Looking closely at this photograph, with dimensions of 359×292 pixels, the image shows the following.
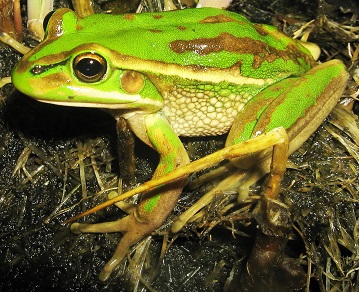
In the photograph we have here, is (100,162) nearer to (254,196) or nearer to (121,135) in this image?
(121,135)

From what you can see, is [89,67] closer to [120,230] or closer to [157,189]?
[157,189]

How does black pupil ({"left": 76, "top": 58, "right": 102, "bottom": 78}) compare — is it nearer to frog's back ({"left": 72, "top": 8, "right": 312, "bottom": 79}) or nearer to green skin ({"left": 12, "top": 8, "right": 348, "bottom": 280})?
green skin ({"left": 12, "top": 8, "right": 348, "bottom": 280})

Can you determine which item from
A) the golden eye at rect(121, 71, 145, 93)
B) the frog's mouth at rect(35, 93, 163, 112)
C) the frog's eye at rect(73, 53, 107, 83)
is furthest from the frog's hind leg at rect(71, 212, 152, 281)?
the frog's eye at rect(73, 53, 107, 83)

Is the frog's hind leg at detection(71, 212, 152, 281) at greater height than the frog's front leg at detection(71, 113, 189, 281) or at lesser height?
lesser

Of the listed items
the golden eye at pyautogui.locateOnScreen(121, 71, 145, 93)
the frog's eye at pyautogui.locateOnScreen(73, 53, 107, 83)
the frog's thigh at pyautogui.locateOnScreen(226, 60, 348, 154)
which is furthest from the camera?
the frog's thigh at pyautogui.locateOnScreen(226, 60, 348, 154)

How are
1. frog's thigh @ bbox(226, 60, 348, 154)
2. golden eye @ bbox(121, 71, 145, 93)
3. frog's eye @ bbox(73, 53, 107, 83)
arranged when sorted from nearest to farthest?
1. frog's eye @ bbox(73, 53, 107, 83)
2. golden eye @ bbox(121, 71, 145, 93)
3. frog's thigh @ bbox(226, 60, 348, 154)

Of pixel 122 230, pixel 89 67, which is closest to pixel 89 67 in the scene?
pixel 89 67

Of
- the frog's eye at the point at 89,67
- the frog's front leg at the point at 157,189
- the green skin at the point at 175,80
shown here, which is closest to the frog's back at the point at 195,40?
the green skin at the point at 175,80
